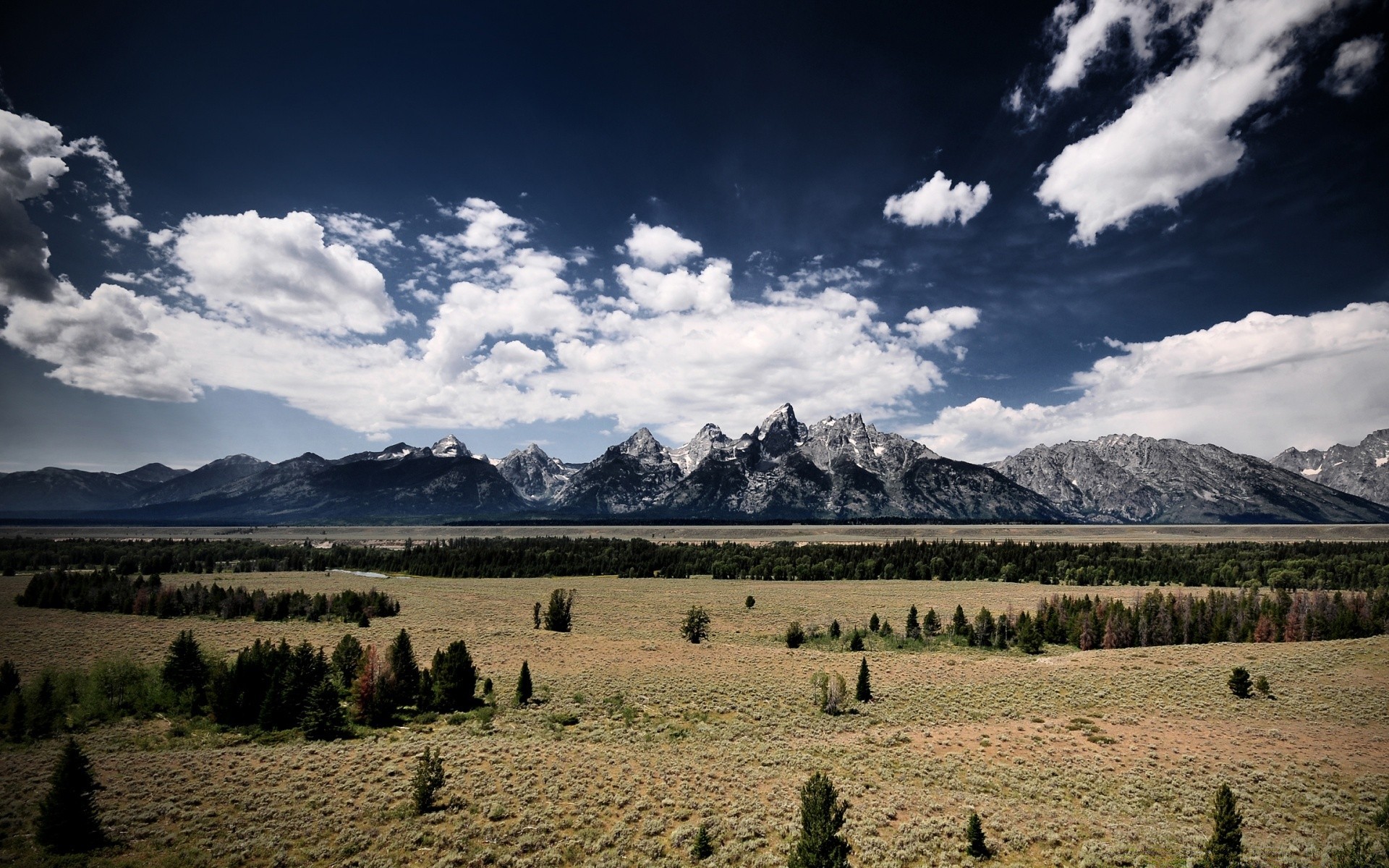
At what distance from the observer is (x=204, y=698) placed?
35.7 m

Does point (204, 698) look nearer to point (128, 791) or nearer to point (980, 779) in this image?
point (128, 791)

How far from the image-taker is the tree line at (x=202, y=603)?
251ft

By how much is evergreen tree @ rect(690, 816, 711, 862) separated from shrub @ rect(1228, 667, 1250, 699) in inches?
1556

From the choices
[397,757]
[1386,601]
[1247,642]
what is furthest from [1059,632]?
[397,757]

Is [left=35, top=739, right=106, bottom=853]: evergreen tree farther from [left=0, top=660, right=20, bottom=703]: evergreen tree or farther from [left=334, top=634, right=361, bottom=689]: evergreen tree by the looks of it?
[left=0, top=660, right=20, bottom=703]: evergreen tree

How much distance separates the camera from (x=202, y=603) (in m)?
81.2

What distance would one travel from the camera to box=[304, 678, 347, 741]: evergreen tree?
105 ft

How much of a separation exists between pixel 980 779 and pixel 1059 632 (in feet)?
180

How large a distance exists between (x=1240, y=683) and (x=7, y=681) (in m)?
76.8

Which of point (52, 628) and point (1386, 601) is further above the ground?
point (1386, 601)

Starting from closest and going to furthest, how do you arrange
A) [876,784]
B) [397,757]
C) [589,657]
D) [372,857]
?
[372,857]
[876,784]
[397,757]
[589,657]

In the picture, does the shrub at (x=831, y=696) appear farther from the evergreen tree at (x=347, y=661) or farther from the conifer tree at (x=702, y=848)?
the evergreen tree at (x=347, y=661)

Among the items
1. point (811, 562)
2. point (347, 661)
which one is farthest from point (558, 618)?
point (811, 562)

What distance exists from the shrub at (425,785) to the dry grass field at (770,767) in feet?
1.87
